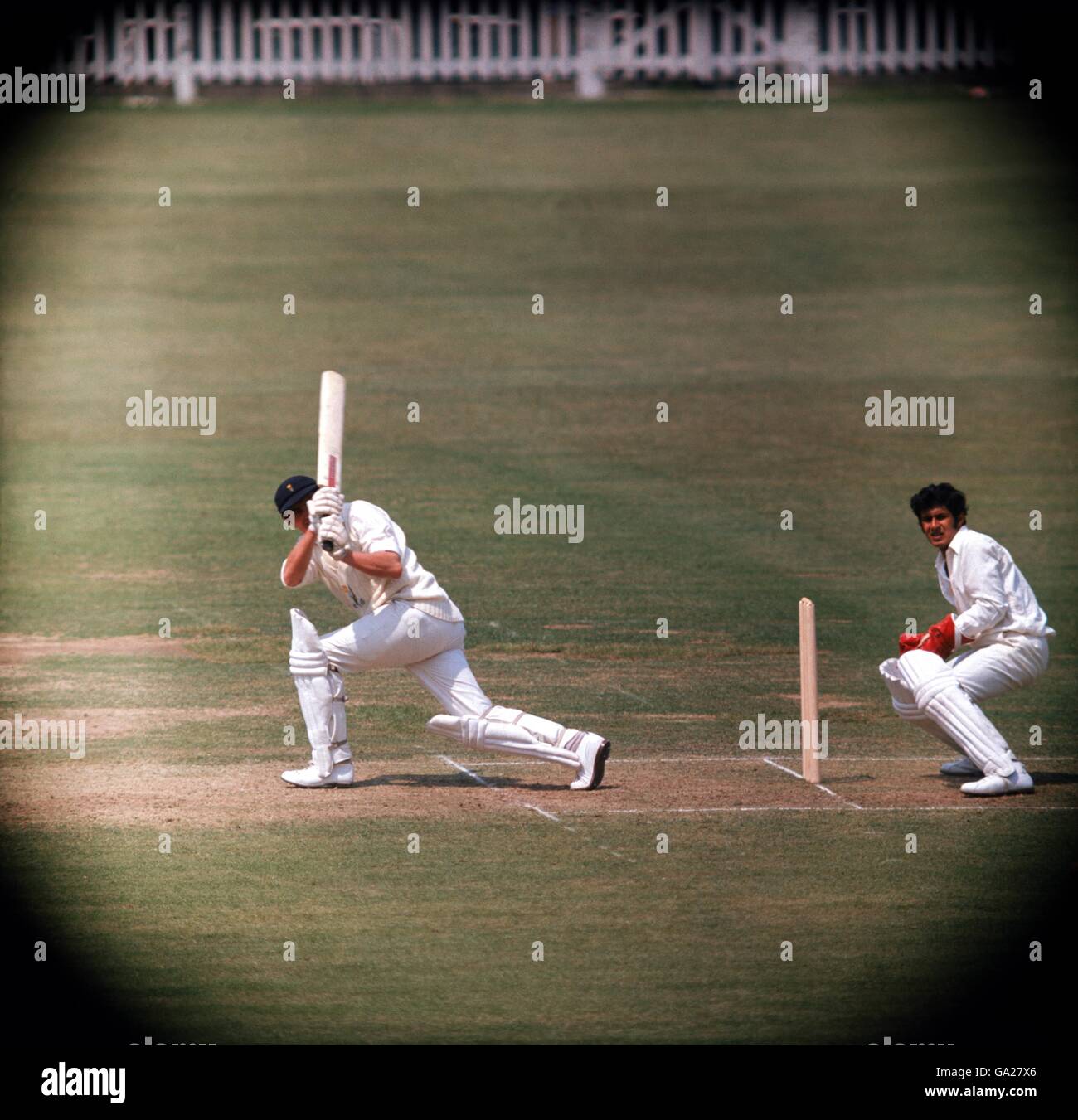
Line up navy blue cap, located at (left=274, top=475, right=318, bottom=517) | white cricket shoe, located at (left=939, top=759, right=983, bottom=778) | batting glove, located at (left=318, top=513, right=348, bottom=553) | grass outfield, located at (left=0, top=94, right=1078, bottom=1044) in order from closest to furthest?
grass outfield, located at (left=0, top=94, right=1078, bottom=1044) → batting glove, located at (left=318, top=513, right=348, bottom=553) → navy blue cap, located at (left=274, top=475, right=318, bottom=517) → white cricket shoe, located at (left=939, top=759, right=983, bottom=778)

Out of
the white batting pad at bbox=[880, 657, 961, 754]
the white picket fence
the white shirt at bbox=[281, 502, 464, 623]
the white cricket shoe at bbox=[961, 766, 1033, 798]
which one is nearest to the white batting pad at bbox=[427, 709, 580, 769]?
the white shirt at bbox=[281, 502, 464, 623]

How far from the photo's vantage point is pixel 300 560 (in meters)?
11.2

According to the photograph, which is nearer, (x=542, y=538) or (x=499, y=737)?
(x=499, y=737)

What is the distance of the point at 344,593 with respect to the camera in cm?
1173

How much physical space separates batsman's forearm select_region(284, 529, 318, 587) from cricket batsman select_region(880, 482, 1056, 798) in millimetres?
3440

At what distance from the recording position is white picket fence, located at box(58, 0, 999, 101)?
132ft

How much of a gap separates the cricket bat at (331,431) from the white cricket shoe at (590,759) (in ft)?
6.74

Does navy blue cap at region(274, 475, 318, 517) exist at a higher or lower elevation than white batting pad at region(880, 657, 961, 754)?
higher

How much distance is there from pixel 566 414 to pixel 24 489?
7058mm

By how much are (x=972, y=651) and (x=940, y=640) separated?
309 mm

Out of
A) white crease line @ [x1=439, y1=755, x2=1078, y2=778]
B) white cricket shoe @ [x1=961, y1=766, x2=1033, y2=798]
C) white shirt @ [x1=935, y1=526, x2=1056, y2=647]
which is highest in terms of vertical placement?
white shirt @ [x1=935, y1=526, x2=1056, y2=647]

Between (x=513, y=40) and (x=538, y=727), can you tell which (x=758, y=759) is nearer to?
(x=538, y=727)

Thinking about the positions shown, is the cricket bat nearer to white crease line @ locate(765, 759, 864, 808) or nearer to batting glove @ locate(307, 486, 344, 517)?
batting glove @ locate(307, 486, 344, 517)

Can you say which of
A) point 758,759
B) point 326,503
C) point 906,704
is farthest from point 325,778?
point 906,704
